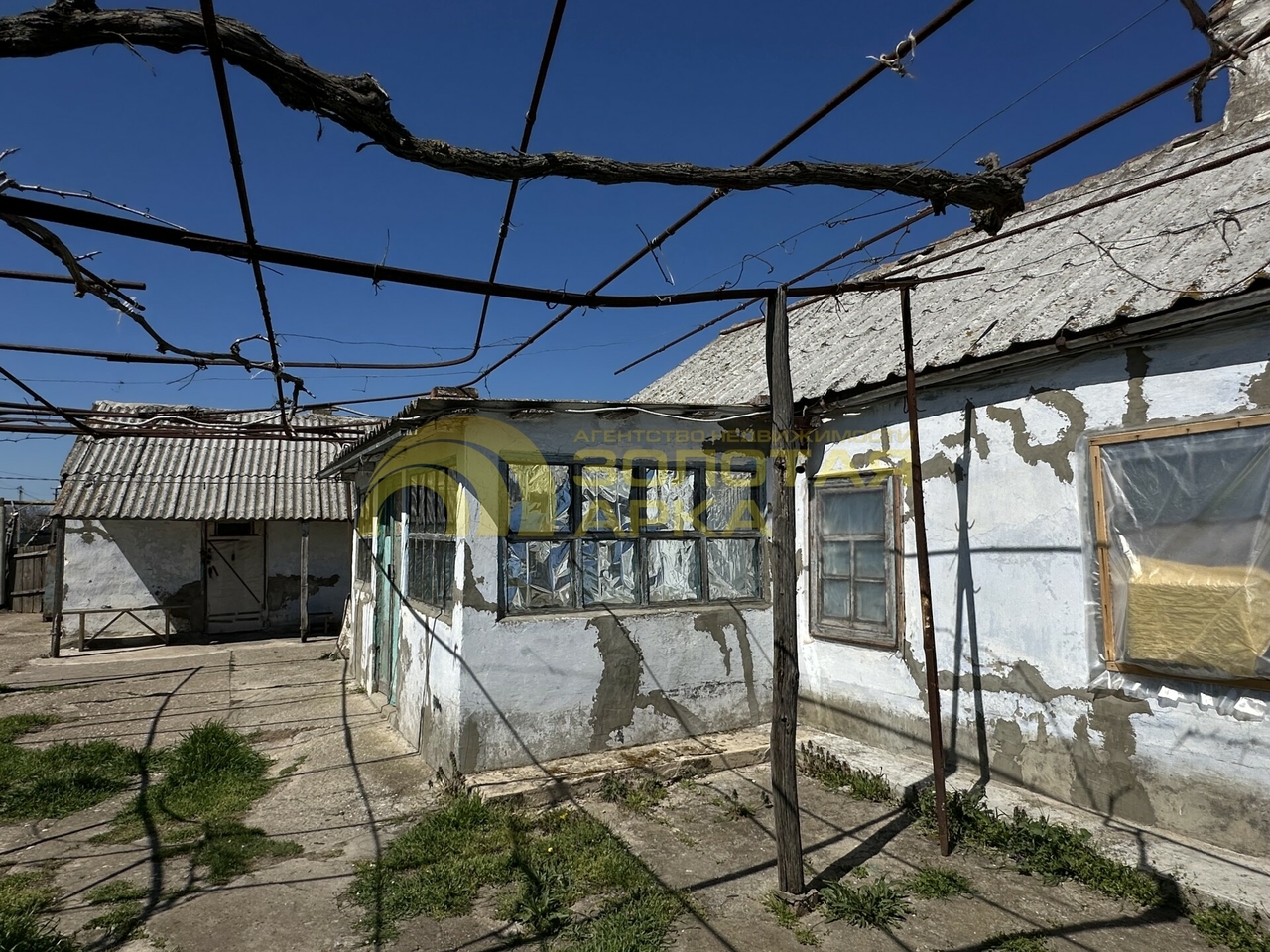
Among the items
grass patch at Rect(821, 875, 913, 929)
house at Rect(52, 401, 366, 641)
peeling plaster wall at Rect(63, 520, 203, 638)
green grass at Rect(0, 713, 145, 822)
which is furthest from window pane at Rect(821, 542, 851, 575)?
peeling plaster wall at Rect(63, 520, 203, 638)

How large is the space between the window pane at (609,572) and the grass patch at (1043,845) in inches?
117

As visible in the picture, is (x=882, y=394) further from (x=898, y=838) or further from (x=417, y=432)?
(x=417, y=432)

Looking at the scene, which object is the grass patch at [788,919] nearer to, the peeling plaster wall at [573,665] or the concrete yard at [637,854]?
the concrete yard at [637,854]

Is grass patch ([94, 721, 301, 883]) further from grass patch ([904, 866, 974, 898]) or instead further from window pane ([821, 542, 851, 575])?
window pane ([821, 542, 851, 575])

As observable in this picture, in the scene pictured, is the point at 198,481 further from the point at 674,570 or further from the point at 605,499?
the point at 674,570

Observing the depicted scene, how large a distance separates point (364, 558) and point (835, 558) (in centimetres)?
726

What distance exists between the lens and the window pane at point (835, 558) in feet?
22.6

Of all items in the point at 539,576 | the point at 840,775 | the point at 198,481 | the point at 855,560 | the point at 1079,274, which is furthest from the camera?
the point at 198,481

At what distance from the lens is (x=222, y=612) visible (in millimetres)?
15859

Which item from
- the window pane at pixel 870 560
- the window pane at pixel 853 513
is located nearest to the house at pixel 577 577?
the window pane at pixel 853 513

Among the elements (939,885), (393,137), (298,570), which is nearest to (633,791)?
(939,885)

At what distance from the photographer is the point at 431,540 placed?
24.5ft

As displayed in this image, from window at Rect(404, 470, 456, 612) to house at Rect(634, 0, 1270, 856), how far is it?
3.47 metres

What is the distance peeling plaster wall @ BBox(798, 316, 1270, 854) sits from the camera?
14.3 feet
